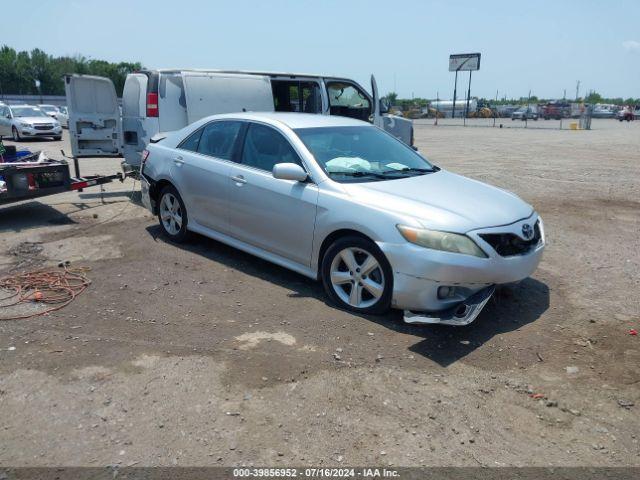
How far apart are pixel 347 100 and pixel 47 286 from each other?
25.0 feet

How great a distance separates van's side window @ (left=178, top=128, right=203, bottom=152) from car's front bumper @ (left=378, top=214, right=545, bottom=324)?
9.85ft

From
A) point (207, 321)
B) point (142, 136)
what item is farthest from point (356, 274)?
point (142, 136)

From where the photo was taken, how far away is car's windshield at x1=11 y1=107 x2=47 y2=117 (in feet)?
76.9

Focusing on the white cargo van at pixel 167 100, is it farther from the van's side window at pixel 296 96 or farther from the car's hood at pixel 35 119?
the car's hood at pixel 35 119

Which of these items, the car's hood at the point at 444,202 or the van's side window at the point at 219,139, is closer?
the car's hood at the point at 444,202

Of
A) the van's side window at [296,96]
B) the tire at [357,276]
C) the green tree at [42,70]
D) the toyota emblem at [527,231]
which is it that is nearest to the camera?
the tire at [357,276]

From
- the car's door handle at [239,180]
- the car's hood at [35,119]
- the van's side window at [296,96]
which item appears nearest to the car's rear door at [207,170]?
the car's door handle at [239,180]

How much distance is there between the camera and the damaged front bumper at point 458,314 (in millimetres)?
4008

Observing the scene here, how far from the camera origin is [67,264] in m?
5.96

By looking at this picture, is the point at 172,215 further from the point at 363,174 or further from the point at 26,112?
the point at 26,112

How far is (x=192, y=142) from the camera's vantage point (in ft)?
20.9

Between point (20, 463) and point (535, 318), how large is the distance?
12.9 ft

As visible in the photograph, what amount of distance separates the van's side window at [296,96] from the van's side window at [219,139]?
14.8 ft

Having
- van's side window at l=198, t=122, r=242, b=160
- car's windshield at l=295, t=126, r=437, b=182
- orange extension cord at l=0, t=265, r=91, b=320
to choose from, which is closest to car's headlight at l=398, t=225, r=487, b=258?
car's windshield at l=295, t=126, r=437, b=182
